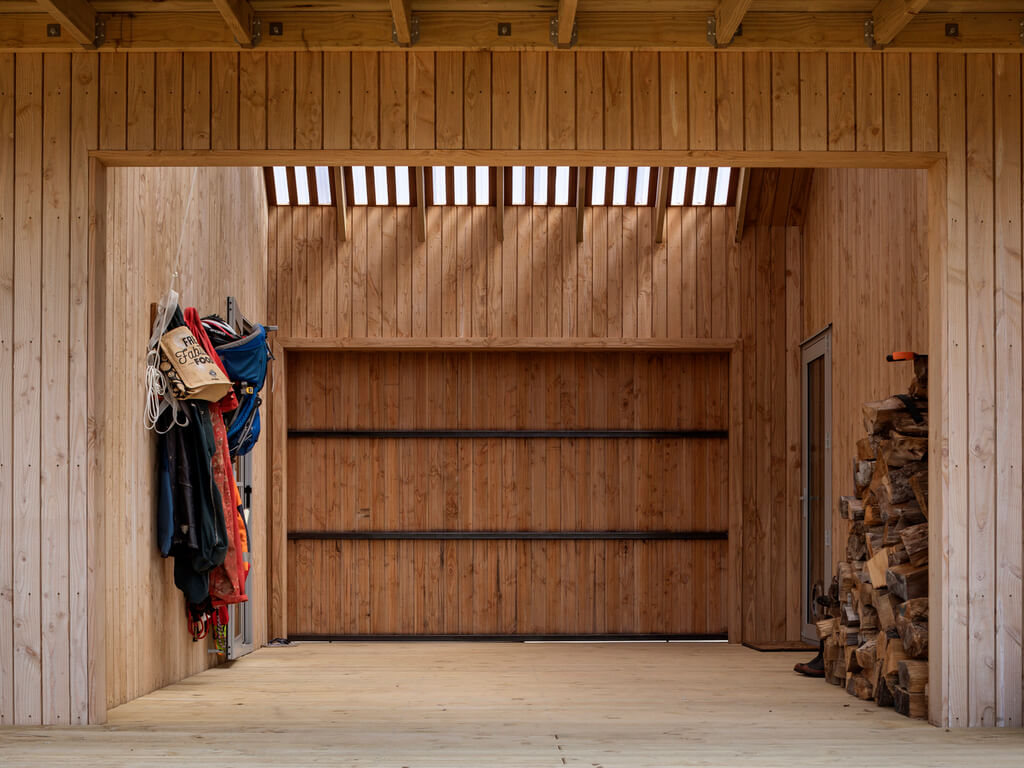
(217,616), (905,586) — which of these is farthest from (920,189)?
(217,616)

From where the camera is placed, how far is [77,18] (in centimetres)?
481

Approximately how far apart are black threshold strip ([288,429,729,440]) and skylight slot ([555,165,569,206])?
5.55ft

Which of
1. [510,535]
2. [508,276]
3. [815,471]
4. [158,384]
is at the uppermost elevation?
[508,276]

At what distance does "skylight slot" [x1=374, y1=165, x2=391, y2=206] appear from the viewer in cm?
909

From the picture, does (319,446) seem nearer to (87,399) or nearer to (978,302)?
(87,399)

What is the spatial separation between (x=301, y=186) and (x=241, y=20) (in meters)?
4.36

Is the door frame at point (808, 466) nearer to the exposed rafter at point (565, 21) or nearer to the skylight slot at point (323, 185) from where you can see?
the skylight slot at point (323, 185)

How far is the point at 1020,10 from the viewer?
→ 4980mm

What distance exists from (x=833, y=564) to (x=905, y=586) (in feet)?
7.92

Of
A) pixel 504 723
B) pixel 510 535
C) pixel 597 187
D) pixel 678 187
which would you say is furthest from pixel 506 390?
pixel 504 723

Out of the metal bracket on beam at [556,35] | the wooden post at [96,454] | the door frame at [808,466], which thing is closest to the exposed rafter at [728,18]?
the metal bracket on beam at [556,35]

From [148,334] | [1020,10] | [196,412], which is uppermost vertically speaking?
[1020,10]

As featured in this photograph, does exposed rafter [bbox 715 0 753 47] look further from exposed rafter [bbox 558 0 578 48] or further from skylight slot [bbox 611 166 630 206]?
skylight slot [bbox 611 166 630 206]

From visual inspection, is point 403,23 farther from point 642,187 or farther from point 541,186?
point 642,187
